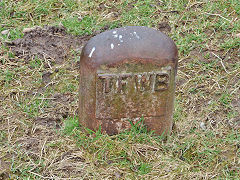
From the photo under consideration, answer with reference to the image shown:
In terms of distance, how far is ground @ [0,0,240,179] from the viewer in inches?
112

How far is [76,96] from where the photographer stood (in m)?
3.64

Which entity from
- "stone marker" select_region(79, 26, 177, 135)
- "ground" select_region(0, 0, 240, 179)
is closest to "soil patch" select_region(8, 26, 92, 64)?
"ground" select_region(0, 0, 240, 179)

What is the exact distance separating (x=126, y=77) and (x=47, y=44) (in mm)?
1847

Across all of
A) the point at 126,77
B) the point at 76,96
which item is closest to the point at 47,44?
the point at 76,96

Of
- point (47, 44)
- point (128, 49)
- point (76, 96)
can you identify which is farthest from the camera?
point (47, 44)

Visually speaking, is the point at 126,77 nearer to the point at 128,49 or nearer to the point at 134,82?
the point at 134,82

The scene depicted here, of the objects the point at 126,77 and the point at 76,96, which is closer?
the point at 126,77

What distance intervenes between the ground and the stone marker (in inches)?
6.8

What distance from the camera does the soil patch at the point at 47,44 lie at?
4.20 metres

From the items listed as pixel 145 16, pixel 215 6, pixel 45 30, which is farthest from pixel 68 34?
pixel 215 6

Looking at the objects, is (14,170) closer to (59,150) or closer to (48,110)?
(59,150)

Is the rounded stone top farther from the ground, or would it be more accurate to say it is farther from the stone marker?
the ground

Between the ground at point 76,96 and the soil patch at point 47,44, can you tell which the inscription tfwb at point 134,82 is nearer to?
the ground at point 76,96

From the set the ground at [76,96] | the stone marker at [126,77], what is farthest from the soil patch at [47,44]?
the stone marker at [126,77]
